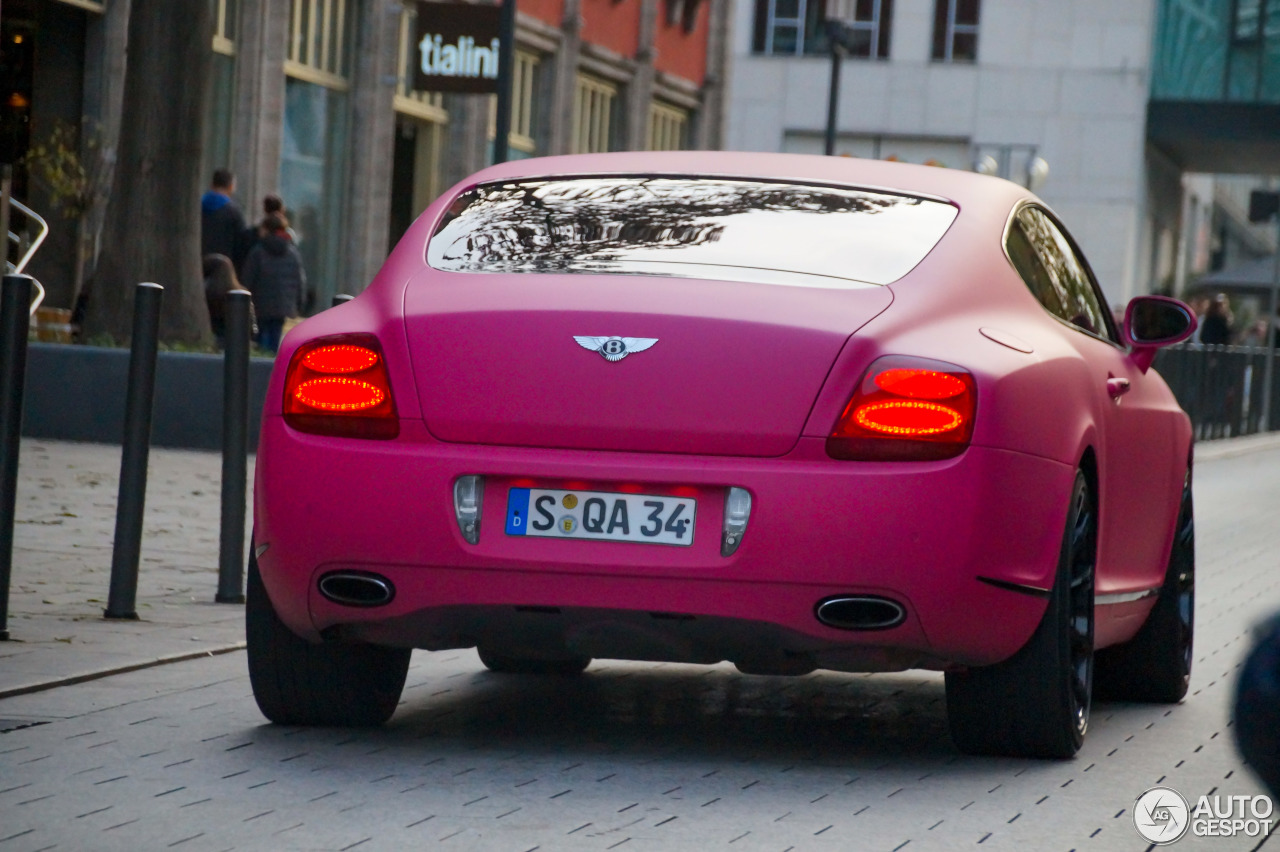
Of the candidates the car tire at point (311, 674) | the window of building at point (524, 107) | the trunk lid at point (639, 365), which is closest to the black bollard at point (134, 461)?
the car tire at point (311, 674)

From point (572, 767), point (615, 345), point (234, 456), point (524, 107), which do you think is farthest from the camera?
point (524, 107)

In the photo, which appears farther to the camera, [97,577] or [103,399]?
[103,399]

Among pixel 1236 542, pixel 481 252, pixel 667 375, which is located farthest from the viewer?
pixel 1236 542

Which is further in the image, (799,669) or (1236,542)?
(1236,542)

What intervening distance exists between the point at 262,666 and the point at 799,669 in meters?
1.34

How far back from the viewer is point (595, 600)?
4.99 m

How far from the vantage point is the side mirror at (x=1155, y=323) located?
668 cm

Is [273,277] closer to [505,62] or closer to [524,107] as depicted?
[505,62]

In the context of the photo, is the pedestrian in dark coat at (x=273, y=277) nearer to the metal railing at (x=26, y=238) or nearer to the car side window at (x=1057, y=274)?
the metal railing at (x=26, y=238)

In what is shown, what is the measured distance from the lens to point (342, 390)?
5.19 meters

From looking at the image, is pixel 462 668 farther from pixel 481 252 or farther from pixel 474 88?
pixel 474 88

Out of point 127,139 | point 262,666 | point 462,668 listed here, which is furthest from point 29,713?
point 127,139

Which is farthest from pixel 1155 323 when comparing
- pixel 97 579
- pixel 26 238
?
pixel 26 238

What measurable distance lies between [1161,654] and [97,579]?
13.5ft
